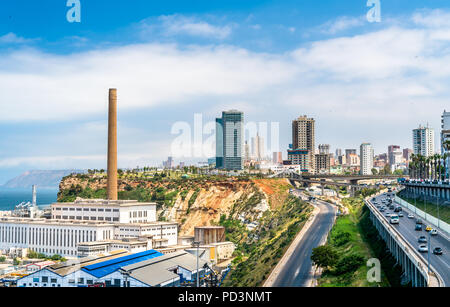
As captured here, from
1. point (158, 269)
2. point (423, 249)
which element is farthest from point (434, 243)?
point (158, 269)

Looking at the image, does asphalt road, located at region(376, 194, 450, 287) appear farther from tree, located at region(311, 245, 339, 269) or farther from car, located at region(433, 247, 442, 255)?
tree, located at region(311, 245, 339, 269)

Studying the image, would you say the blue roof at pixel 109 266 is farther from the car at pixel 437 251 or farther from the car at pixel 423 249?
the car at pixel 437 251

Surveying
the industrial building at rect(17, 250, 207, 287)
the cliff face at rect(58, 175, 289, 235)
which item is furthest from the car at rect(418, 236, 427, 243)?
the cliff face at rect(58, 175, 289, 235)

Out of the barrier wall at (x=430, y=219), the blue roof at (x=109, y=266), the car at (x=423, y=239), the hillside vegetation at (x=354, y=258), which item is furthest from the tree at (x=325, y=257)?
the blue roof at (x=109, y=266)

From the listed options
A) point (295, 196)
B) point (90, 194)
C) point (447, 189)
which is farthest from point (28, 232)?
point (447, 189)
